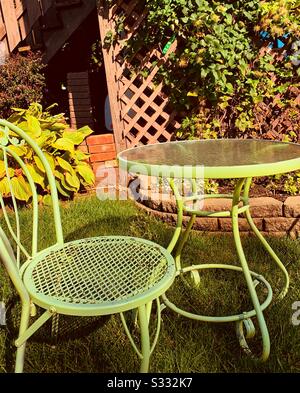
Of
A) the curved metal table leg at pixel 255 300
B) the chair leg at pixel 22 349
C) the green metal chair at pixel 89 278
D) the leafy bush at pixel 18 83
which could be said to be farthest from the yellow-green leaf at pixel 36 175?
the chair leg at pixel 22 349

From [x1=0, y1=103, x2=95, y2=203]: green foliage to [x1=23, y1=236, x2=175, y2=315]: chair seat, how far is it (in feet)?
A: 5.86

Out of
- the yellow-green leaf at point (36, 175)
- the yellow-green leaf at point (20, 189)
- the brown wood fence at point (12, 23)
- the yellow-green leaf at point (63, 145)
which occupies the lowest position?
the yellow-green leaf at point (20, 189)

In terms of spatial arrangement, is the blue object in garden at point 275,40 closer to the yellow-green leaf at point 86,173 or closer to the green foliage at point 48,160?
the green foliage at point 48,160

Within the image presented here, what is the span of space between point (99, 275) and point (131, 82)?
8.75 feet

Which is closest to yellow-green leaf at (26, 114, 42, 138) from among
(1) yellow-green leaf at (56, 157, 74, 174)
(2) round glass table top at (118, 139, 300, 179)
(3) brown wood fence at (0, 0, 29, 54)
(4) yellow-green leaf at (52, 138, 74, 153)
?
(4) yellow-green leaf at (52, 138, 74, 153)

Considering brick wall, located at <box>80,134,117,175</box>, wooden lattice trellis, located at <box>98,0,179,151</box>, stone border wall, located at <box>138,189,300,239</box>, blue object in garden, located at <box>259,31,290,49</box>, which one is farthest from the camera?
brick wall, located at <box>80,134,117,175</box>

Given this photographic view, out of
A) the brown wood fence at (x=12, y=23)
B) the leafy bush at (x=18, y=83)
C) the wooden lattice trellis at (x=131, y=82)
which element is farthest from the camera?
the brown wood fence at (x=12, y=23)

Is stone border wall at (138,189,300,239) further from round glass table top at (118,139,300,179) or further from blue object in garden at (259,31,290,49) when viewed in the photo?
blue object in garden at (259,31,290,49)

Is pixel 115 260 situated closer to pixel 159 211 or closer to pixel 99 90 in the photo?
pixel 159 211

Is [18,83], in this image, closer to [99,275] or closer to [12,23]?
[12,23]

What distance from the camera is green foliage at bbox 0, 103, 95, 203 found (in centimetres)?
310

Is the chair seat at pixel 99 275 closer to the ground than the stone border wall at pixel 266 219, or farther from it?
farther from it

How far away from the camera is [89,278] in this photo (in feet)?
4.06

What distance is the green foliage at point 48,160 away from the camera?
3100mm
